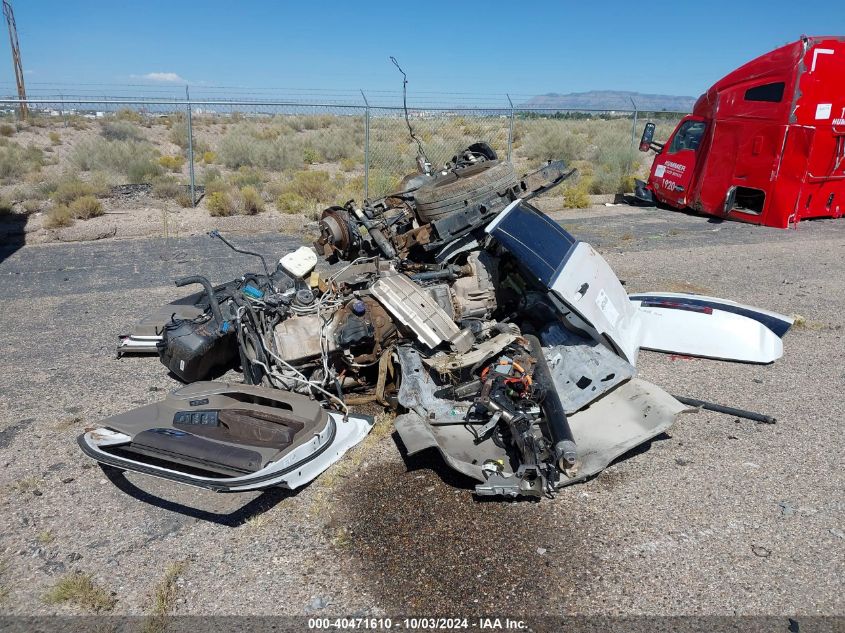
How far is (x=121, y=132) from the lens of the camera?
26.9m

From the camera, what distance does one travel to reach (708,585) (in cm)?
318

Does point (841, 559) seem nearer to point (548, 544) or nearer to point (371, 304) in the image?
point (548, 544)

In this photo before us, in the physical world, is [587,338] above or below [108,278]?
above

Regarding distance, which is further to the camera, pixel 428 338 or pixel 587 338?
pixel 587 338

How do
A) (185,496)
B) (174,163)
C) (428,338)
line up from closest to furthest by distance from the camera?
(185,496) < (428,338) < (174,163)

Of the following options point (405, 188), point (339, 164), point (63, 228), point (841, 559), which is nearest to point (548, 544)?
point (841, 559)

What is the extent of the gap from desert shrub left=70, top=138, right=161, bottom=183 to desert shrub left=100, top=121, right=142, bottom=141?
250 inches

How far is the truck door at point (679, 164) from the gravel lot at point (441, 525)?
9689 mm

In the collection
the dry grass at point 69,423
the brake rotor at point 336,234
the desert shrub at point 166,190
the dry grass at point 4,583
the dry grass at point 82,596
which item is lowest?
the dry grass at point 69,423

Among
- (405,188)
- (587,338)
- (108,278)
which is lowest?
(108,278)

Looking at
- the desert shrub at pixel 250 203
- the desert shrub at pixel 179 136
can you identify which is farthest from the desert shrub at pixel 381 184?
the desert shrub at pixel 179 136

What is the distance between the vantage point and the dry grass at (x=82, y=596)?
119 inches

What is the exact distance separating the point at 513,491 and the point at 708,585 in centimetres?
112

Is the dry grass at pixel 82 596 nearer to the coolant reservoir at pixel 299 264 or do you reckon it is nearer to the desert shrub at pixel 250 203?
the coolant reservoir at pixel 299 264
